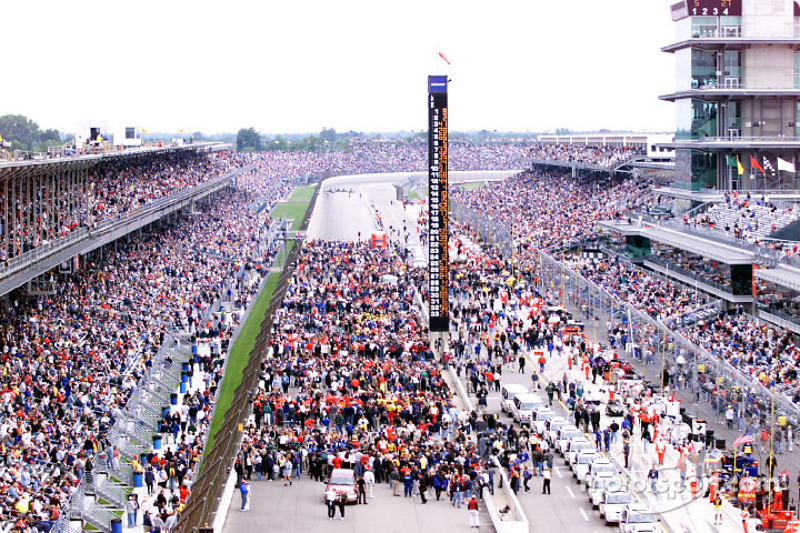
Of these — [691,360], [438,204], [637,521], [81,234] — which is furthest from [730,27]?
[637,521]

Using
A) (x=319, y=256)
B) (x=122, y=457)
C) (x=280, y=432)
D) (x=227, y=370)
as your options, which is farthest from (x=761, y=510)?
(x=319, y=256)

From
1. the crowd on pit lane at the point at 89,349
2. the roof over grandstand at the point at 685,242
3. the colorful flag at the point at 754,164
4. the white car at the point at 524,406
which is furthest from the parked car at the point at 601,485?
the colorful flag at the point at 754,164

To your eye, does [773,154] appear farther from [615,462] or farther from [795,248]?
[615,462]

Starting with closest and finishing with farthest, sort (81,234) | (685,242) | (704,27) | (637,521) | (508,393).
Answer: (637,521)
(508,393)
(81,234)
(685,242)
(704,27)

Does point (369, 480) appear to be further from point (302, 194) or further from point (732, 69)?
point (302, 194)

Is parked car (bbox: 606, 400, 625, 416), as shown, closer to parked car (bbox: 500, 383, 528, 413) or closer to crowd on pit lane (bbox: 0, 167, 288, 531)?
parked car (bbox: 500, 383, 528, 413)

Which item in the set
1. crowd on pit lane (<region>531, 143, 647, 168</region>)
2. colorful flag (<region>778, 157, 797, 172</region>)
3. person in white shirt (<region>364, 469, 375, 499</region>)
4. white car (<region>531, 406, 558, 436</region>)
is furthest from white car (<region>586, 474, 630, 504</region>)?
crowd on pit lane (<region>531, 143, 647, 168</region>)
